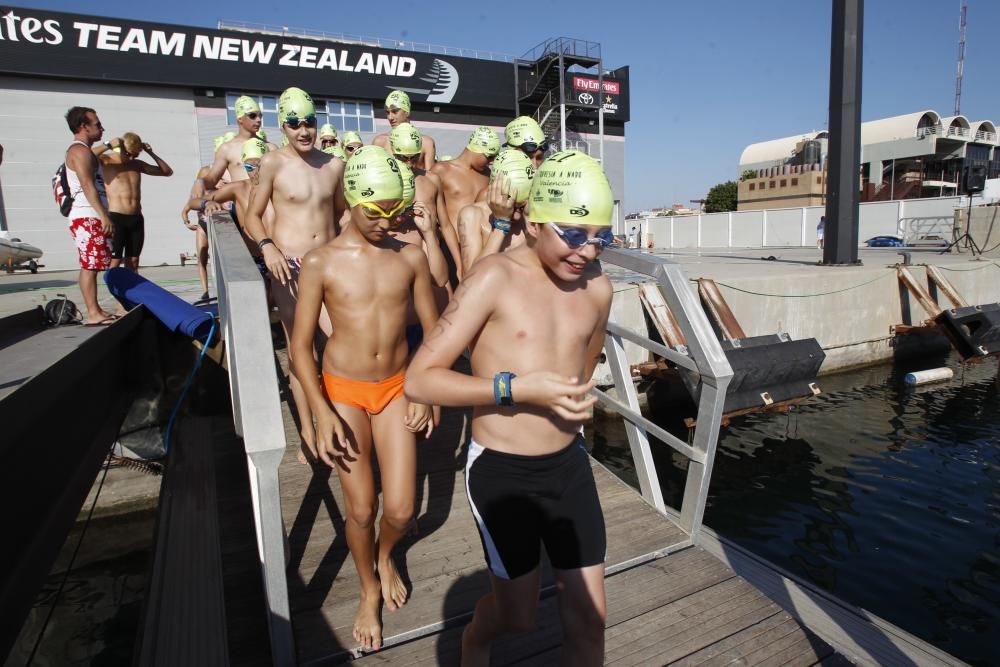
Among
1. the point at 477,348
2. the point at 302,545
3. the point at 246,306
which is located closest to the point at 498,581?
the point at 477,348

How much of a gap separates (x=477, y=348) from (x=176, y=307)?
5.40 m

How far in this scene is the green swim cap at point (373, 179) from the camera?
2.65m

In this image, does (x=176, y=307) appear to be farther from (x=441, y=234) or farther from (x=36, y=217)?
(x=36, y=217)

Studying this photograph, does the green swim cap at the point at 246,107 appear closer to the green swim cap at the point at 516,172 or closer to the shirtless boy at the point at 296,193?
the shirtless boy at the point at 296,193

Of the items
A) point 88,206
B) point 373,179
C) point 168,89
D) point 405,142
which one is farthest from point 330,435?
point 168,89

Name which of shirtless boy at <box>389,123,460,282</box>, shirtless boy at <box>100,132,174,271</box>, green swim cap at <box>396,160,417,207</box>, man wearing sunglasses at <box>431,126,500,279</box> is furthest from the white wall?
green swim cap at <box>396,160,417,207</box>

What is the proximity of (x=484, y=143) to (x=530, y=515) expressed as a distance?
442 centimetres

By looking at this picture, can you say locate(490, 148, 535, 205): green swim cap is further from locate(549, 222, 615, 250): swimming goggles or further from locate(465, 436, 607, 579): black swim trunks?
locate(465, 436, 607, 579): black swim trunks

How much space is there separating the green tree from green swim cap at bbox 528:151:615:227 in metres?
61.6

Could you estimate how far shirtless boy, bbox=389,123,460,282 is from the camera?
5.11m

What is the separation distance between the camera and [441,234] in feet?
19.0

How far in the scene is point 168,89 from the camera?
27.1 metres

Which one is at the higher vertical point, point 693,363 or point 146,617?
point 693,363

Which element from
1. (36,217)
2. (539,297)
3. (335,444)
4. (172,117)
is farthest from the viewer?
(172,117)
